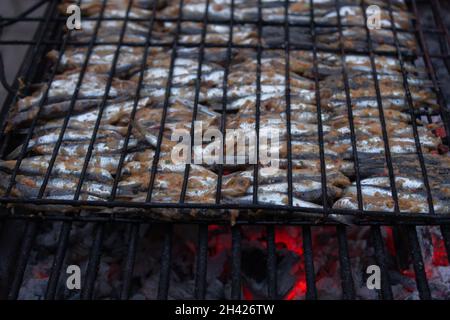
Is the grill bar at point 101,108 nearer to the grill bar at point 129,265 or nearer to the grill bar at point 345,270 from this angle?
the grill bar at point 129,265

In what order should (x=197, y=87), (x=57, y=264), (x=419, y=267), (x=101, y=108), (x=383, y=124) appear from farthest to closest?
(x=197, y=87) → (x=101, y=108) → (x=383, y=124) → (x=57, y=264) → (x=419, y=267)

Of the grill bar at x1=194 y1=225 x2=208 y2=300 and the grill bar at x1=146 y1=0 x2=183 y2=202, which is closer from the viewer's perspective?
the grill bar at x1=194 y1=225 x2=208 y2=300

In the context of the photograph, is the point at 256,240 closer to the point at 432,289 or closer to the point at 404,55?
the point at 432,289

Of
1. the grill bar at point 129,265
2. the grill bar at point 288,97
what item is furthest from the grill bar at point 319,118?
the grill bar at point 129,265

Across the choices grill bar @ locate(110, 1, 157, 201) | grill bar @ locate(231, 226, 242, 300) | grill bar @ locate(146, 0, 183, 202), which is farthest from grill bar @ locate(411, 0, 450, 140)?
grill bar @ locate(110, 1, 157, 201)

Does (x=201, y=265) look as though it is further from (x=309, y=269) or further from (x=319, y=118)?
(x=319, y=118)

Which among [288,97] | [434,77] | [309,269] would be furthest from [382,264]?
[434,77]

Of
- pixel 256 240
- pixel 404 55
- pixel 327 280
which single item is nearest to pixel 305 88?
pixel 404 55

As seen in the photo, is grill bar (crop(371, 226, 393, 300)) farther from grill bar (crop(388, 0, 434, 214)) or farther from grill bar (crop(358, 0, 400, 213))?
grill bar (crop(388, 0, 434, 214))

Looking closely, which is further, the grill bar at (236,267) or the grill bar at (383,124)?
the grill bar at (383,124)

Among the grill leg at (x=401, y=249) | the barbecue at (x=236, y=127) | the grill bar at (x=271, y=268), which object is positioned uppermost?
the barbecue at (x=236, y=127)
